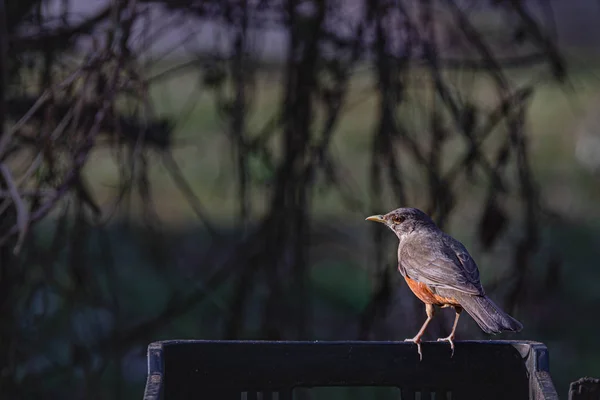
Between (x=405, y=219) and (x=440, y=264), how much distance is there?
347 millimetres

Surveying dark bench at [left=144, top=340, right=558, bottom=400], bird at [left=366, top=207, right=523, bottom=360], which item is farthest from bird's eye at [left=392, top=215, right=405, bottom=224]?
dark bench at [left=144, top=340, right=558, bottom=400]

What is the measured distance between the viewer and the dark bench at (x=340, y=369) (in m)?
2.44

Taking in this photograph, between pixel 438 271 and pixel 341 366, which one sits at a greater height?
pixel 438 271

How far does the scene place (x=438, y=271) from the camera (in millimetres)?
3240

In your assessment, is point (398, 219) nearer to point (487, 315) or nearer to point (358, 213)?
point (487, 315)

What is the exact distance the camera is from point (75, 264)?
3.71 m

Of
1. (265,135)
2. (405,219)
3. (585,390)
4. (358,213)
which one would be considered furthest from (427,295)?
(358,213)

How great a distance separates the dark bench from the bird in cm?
32

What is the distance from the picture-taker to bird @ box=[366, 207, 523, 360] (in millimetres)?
2953

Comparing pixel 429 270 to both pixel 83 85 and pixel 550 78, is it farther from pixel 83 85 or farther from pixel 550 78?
pixel 83 85

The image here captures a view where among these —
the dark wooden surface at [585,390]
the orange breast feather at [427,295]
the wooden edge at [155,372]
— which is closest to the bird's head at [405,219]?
the orange breast feather at [427,295]

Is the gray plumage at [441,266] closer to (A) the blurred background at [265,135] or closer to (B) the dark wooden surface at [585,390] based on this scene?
(A) the blurred background at [265,135]

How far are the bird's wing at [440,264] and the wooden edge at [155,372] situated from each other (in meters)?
1.10

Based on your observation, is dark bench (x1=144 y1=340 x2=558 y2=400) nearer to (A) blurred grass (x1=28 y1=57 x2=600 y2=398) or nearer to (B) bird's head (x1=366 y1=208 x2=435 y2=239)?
(B) bird's head (x1=366 y1=208 x2=435 y2=239)
